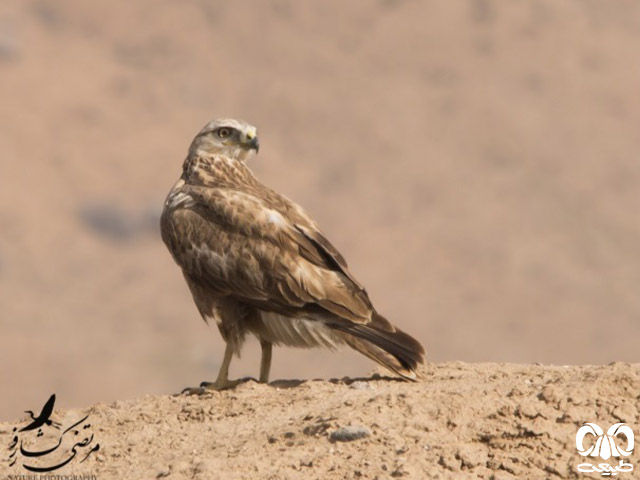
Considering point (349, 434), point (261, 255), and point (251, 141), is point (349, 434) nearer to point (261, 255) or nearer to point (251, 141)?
point (261, 255)

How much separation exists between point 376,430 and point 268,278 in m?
2.38

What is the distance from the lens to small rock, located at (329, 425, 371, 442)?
902cm

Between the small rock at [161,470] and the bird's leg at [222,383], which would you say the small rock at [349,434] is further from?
the bird's leg at [222,383]

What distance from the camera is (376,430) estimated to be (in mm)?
9086

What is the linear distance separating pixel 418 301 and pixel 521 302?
11.3ft

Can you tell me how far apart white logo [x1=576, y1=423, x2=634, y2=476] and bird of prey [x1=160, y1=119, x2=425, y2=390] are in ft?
6.88

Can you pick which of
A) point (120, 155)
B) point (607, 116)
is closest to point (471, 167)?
point (607, 116)

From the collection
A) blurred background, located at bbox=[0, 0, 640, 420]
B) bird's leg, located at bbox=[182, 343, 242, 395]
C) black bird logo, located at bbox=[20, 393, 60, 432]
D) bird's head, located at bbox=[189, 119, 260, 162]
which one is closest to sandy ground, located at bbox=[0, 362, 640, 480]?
black bird logo, located at bbox=[20, 393, 60, 432]

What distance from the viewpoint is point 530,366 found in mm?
11375

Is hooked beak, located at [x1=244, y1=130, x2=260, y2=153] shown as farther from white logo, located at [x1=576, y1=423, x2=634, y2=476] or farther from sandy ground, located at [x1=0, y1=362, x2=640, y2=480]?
white logo, located at [x1=576, y1=423, x2=634, y2=476]

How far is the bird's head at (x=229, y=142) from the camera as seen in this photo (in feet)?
42.0

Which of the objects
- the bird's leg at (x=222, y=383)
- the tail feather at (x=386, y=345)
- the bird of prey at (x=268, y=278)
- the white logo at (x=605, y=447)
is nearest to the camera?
the white logo at (x=605, y=447)

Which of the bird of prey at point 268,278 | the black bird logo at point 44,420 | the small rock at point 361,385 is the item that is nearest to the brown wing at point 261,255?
the bird of prey at point 268,278

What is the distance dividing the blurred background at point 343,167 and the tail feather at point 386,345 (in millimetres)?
26649
